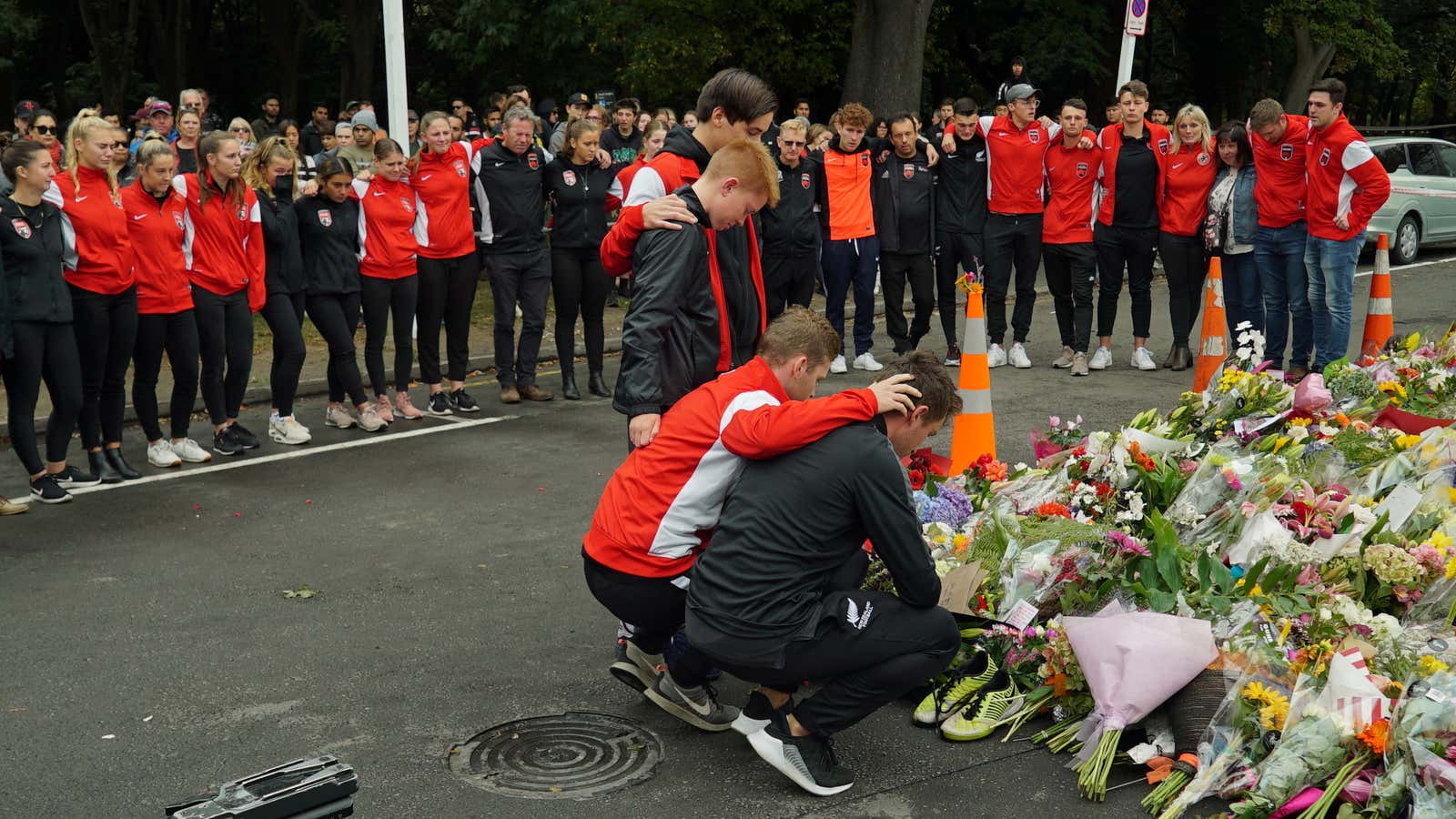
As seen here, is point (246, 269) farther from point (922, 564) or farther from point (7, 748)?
point (922, 564)

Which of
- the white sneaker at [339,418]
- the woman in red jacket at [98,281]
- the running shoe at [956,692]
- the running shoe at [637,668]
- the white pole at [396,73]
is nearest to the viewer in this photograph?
the running shoe at [956,692]

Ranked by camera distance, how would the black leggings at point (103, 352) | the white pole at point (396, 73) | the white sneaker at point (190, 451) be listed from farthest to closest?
1. the white pole at point (396, 73)
2. the white sneaker at point (190, 451)
3. the black leggings at point (103, 352)

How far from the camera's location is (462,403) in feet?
35.3

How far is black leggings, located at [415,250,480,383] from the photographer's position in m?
10.7

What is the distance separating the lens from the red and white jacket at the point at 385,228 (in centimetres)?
1017

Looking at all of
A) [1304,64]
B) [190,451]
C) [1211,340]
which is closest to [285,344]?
[190,451]

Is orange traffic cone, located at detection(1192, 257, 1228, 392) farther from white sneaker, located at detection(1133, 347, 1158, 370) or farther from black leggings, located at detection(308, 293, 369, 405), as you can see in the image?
black leggings, located at detection(308, 293, 369, 405)

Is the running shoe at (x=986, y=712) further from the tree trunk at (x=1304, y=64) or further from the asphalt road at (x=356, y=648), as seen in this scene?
the tree trunk at (x=1304, y=64)

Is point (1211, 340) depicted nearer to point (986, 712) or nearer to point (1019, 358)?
point (1019, 358)

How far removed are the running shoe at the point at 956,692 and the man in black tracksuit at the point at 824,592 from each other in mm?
425

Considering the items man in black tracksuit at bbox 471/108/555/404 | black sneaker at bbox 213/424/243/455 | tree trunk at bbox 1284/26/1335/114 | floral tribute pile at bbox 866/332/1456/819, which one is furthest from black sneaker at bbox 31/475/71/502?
tree trunk at bbox 1284/26/1335/114

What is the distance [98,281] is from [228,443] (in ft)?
4.80

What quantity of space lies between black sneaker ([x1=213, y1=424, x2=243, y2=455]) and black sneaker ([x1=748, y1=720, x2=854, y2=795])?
5.88m

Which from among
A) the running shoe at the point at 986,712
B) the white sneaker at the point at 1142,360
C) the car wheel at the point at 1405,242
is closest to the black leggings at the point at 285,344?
the running shoe at the point at 986,712
